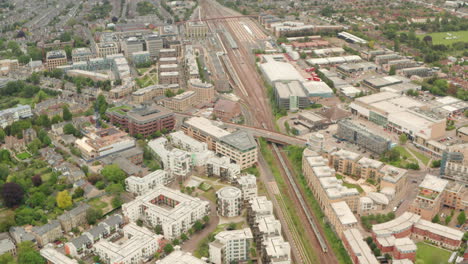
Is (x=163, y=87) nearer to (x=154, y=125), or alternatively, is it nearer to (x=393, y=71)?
(x=154, y=125)

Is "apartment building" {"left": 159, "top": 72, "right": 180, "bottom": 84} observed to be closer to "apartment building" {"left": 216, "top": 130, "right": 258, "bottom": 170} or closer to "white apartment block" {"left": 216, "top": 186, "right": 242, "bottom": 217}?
"apartment building" {"left": 216, "top": 130, "right": 258, "bottom": 170}

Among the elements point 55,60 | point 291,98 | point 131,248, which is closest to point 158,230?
point 131,248

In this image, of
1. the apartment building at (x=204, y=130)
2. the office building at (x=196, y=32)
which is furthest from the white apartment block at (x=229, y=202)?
the office building at (x=196, y=32)

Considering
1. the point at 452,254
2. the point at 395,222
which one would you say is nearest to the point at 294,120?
the point at 395,222

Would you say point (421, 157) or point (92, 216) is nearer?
point (92, 216)

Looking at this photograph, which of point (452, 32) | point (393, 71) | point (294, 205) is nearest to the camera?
point (294, 205)

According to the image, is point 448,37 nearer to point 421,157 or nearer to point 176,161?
point 421,157

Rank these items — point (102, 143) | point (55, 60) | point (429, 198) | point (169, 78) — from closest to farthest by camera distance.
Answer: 1. point (429, 198)
2. point (102, 143)
3. point (169, 78)
4. point (55, 60)

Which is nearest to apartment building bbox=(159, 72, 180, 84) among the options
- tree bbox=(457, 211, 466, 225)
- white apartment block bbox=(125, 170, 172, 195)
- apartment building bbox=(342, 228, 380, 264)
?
white apartment block bbox=(125, 170, 172, 195)
